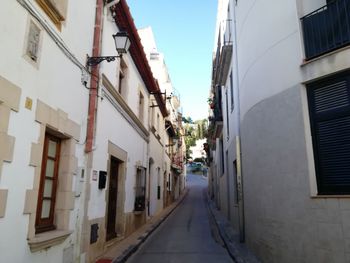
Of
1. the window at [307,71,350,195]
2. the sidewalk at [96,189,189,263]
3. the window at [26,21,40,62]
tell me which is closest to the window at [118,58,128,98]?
the sidewalk at [96,189,189,263]

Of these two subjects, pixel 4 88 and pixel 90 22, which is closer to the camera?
pixel 4 88

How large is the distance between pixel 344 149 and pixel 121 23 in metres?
6.62

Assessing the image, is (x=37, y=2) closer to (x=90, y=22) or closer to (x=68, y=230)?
(x=90, y=22)

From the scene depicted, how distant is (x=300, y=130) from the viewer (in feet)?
18.8

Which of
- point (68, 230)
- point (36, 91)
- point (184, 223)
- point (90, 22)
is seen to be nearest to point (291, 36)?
point (90, 22)

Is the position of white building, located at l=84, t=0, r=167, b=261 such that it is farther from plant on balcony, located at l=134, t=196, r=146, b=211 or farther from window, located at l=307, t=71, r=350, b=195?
window, located at l=307, t=71, r=350, b=195

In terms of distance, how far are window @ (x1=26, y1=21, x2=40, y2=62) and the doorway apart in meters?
4.58

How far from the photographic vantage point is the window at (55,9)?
490 centimetres

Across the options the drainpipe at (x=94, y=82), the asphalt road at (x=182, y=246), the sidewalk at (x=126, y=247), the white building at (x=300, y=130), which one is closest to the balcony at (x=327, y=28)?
the white building at (x=300, y=130)

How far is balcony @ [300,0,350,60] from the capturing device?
547 cm

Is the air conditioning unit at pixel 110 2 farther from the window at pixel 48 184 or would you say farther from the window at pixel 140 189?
the window at pixel 140 189

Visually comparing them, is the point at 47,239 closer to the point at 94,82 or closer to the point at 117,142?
the point at 94,82

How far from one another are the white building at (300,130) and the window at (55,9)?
409 cm

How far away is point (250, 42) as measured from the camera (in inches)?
311
